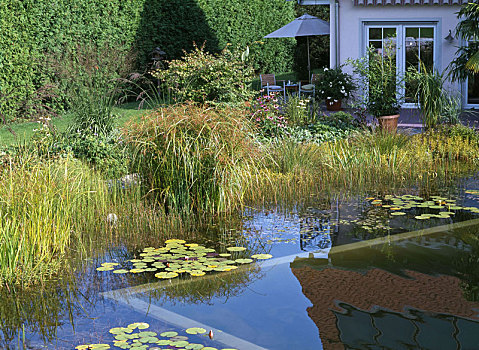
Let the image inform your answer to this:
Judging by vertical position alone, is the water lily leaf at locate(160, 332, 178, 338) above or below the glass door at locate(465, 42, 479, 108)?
below

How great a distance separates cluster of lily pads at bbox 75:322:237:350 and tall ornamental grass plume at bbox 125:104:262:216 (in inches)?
101

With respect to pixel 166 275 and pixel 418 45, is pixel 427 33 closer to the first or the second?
pixel 418 45

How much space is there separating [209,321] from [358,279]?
135cm

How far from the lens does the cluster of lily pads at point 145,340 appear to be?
3881mm

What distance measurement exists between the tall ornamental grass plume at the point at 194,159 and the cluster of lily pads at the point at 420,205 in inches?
63.8

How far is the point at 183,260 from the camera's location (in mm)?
5430

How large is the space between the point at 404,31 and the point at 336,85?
2132mm

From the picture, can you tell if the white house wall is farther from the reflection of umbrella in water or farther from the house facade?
the reflection of umbrella in water

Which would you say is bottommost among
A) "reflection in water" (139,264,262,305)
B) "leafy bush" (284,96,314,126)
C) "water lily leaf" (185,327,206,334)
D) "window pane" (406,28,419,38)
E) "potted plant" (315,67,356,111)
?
"water lily leaf" (185,327,206,334)

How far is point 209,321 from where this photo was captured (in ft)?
14.2

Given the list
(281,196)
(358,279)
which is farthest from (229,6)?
(358,279)

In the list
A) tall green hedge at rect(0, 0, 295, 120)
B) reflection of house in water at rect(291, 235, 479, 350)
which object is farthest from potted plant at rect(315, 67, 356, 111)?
reflection of house in water at rect(291, 235, 479, 350)

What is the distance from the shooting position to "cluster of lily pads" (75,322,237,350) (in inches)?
153

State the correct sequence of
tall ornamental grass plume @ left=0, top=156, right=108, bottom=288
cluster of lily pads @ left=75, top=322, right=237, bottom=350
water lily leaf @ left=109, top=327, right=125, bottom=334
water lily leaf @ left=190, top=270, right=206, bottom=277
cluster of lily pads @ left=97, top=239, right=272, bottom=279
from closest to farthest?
cluster of lily pads @ left=75, top=322, right=237, bottom=350 < water lily leaf @ left=109, top=327, right=125, bottom=334 < tall ornamental grass plume @ left=0, top=156, right=108, bottom=288 < water lily leaf @ left=190, top=270, right=206, bottom=277 < cluster of lily pads @ left=97, top=239, right=272, bottom=279
